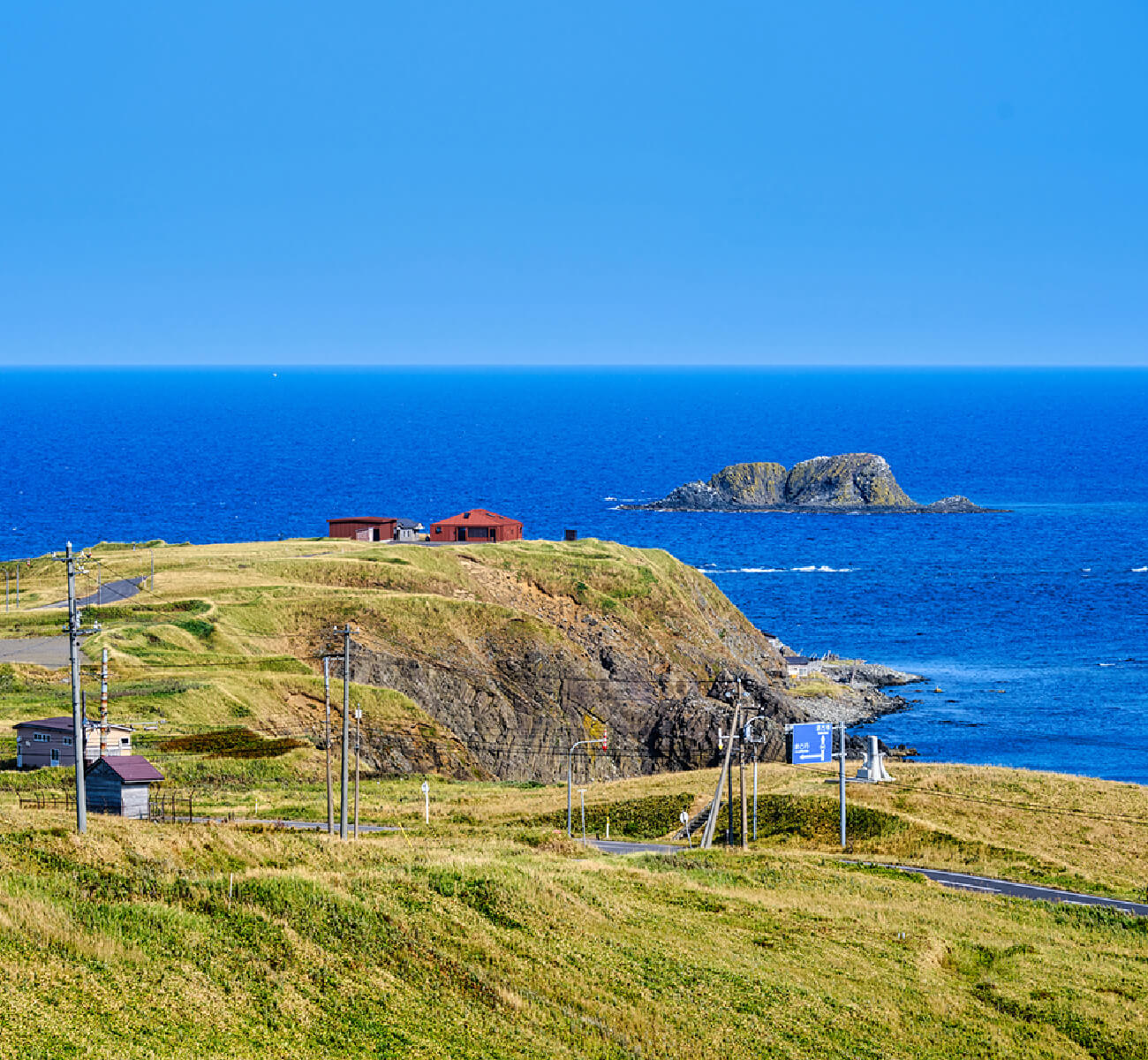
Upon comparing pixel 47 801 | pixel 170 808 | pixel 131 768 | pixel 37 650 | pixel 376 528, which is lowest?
pixel 170 808

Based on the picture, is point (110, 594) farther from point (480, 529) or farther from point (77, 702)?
point (77, 702)

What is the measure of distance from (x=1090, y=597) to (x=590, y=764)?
87437 millimetres

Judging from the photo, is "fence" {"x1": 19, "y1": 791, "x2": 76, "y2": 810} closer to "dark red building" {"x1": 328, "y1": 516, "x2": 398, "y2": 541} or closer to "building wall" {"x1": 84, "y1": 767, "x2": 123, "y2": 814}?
"building wall" {"x1": 84, "y1": 767, "x2": 123, "y2": 814}

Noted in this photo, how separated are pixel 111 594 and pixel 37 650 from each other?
1584 cm

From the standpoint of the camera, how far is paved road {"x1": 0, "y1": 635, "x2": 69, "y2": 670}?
269 feet

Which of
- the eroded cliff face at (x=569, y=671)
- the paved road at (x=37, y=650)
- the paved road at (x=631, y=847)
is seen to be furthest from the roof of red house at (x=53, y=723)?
the eroded cliff face at (x=569, y=671)

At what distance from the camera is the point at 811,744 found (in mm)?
62531

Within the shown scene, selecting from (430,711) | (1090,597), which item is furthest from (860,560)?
(430,711)

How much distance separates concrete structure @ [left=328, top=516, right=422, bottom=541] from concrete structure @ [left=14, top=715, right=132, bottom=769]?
7038 centimetres

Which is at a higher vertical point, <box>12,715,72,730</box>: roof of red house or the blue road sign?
<box>12,715,72,730</box>: roof of red house

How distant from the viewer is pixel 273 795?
63562 mm

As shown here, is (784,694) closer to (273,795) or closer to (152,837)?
(273,795)

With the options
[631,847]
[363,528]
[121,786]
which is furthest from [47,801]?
[363,528]

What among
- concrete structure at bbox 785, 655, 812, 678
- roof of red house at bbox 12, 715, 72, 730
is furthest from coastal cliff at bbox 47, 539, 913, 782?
roof of red house at bbox 12, 715, 72, 730
